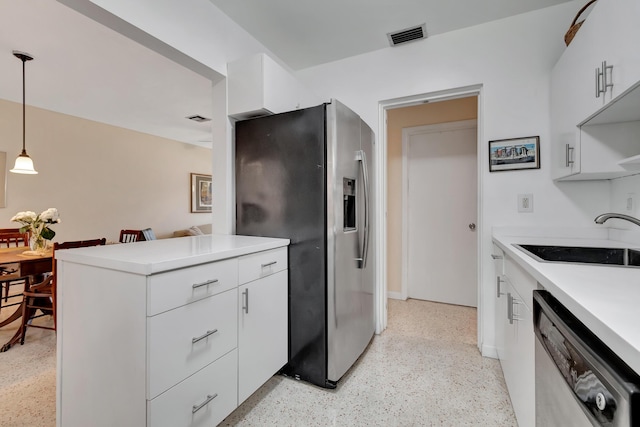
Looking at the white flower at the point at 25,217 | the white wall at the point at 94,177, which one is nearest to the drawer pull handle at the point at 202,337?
the white flower at the point at 25,217

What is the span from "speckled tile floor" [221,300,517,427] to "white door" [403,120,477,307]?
99cm

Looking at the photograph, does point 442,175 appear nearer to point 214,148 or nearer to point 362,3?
point 362,3

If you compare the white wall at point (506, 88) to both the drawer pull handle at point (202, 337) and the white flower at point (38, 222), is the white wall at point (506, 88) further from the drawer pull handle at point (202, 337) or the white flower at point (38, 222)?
the white flower at point (38, 222)

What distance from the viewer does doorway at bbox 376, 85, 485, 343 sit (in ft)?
7.86

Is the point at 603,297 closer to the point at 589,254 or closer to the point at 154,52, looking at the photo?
the point at 589,254

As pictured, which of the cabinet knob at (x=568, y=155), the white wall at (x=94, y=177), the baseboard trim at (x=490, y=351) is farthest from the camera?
the white wall at (x=94, y=177)

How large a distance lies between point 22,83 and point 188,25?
8.98 feet

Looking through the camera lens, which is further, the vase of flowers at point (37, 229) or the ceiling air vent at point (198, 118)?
the ceiling air vent at point (198, 118)

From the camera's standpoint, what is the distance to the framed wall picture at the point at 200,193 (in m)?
6.08

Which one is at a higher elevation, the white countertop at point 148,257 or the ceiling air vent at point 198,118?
the ceiling air vent at point 198,118

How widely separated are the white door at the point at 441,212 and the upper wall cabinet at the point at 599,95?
127 centimetres

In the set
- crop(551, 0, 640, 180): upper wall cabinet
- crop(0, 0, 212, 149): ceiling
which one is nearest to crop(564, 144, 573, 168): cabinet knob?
crop(551, 0, 640, 180): upper wall cabinet

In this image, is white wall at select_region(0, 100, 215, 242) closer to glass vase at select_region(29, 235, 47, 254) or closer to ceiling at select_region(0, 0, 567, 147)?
ceiling at select_region(0, 0, 567, 147)

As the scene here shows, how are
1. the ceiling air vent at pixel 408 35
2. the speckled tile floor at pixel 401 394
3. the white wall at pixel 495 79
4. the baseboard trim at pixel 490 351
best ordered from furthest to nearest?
the ceiling air vent at pixel 408 35
the baseboard trim at pixel 490 351
the white wall at pixel 495 79
the speckled tile floor at pixel 401 394
